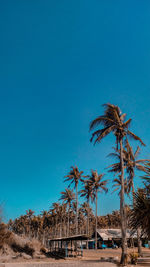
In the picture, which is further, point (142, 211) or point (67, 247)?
point (67, 247)

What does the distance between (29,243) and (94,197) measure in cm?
2845

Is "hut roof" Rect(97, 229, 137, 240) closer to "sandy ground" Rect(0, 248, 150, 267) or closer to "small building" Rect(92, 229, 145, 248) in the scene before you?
"small building" Rect(92, 229, 145, 248)

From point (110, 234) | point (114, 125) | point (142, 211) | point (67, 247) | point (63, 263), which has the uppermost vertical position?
point (114, 125)

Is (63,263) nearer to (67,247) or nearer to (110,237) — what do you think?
(67,247)

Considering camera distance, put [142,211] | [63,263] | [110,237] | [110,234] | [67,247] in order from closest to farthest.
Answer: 1. [142,211]
2. [63,263]
3. [67,247]
4. [110,237]
5. [110,234]

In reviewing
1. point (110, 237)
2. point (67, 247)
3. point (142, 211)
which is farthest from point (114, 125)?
point (110, 237)

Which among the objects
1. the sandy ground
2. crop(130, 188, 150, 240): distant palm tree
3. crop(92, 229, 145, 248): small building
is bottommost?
crop(92, 229, 145, 248): small building

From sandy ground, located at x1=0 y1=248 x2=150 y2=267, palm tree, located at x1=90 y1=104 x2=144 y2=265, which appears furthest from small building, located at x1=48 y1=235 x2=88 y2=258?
palm tree, located at x1=90 y1=104 x2=144 y2=265

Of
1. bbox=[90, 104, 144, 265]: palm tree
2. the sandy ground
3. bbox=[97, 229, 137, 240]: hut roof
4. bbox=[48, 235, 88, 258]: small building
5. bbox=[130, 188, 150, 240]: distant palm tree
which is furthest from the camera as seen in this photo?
bbox=[97, 229, 137, 240]: hut roof

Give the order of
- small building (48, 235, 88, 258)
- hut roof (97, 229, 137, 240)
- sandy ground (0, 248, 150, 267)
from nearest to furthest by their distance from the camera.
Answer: sandy ground (0, 248, 150, 267) < small building (48, 235, 88, 258) < hut roof (97, 229, 137, 240)

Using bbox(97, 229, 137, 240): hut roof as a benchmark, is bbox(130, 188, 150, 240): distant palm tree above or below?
above

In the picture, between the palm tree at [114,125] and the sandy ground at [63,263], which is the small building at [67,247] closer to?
the sandy ground at [63,263]

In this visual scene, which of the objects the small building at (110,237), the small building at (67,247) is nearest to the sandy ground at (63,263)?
the small building at (67,247)

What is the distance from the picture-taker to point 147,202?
1082 centimetres
